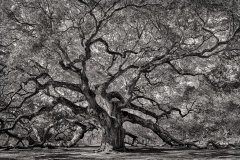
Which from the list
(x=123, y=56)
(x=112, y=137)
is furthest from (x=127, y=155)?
(x=123, y=56)

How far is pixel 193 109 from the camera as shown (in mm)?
19781

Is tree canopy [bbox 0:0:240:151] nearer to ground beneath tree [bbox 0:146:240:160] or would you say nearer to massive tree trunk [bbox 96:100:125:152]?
massive tree trunk [bbox 96:100:125:152]

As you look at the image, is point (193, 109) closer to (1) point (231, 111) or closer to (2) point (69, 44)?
(1) point (231, 111)

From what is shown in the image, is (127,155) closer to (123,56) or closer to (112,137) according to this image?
(112,137)

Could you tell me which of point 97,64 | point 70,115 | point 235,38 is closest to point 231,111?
point 235,38

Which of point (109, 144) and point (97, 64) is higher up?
point (97, 64)

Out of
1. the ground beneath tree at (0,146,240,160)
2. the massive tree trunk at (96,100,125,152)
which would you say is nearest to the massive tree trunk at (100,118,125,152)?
the massive tree trunk at (96,100,125,152)

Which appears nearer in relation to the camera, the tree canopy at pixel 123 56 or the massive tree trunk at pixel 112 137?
the tree canopy at pixel 123 56

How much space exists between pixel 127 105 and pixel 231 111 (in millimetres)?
6205

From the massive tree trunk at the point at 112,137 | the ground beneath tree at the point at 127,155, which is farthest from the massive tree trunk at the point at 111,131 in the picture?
the ground beneath tree at the point at 127,155

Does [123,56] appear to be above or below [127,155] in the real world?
above

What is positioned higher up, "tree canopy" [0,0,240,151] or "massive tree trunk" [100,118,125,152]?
"tree canopy" [0,0,240,151]

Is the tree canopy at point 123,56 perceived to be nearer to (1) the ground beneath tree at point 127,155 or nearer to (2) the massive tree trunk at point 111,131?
(2) the massive tree trunk at point 111,131

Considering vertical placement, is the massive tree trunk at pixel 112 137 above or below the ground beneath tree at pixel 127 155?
above
